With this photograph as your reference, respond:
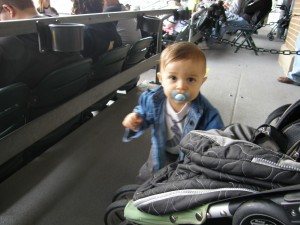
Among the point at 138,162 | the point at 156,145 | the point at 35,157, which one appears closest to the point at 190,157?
the point at 156,145

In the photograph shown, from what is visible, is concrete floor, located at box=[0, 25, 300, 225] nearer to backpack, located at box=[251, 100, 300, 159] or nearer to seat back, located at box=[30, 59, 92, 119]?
seat back, located at box=[30, 59, 92, 119]

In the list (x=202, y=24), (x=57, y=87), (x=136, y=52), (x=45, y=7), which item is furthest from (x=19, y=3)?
(x=45, y=7)

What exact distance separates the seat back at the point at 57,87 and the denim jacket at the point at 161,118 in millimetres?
544

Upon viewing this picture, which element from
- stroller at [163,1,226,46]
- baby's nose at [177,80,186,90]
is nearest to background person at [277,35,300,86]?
stroller at [163,1,226,46]

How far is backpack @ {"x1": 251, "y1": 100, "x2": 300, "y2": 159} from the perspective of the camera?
905 mm

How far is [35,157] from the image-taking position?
6.23 ft

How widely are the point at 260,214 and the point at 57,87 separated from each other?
1.24 m

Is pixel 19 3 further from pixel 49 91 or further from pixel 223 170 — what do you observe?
pixel 223 170

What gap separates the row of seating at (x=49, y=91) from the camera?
4.27 feet

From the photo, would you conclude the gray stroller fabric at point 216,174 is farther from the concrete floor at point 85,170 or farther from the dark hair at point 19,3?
the dark hair at point 19,3

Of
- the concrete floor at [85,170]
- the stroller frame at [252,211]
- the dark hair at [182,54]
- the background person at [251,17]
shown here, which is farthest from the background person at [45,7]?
the stroller frame at [252,211]

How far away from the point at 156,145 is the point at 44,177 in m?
0.82

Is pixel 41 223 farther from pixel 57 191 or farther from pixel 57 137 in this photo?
pixel 57 137

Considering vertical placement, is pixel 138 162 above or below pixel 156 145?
below
